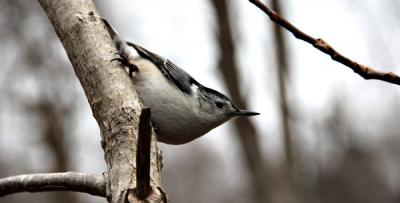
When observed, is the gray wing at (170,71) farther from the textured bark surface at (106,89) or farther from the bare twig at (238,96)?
the bare twig at (238,96)

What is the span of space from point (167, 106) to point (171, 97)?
0.30ft

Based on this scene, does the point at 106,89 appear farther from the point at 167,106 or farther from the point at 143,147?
the point at 167,106

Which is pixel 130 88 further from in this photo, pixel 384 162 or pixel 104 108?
pixel 384 162

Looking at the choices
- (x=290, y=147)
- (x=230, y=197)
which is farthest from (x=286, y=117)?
(x=230, y=197)

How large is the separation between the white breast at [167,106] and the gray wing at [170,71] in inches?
1.7

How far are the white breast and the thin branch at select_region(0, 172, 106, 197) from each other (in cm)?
113

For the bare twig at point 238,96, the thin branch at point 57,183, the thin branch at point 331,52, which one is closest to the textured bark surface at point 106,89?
the thin branch at point 57,183

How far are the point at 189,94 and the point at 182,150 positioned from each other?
17.8 m

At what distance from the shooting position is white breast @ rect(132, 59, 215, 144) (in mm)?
3225

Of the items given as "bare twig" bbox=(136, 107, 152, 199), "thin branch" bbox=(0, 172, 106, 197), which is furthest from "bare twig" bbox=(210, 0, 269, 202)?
"bare twig" bbox=(136, 107, 152, 199)

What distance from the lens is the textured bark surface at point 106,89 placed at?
1856 mm

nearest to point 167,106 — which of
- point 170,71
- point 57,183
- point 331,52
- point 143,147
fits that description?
point 170,71

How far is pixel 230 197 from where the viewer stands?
16109mm

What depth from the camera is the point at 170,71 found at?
11.7 ft
